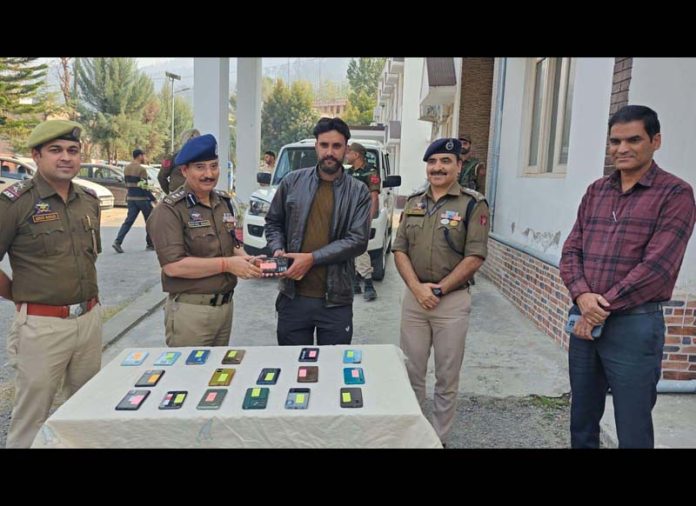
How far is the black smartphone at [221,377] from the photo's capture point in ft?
6.94

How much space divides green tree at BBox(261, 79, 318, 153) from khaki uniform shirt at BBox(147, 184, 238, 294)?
173 feet

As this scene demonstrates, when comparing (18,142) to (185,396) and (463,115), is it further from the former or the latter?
(185,396)

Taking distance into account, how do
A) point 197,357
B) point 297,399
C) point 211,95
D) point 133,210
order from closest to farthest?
point 297,399, point 197,357, point 211,95, point 133,210

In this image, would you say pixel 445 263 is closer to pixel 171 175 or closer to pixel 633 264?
pixel 633 264

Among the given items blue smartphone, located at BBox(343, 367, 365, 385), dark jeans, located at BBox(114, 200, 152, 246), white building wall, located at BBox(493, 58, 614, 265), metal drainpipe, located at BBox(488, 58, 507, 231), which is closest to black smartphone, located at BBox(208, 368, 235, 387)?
blue smartphone, located at BBox(343, 367, 365, 385)

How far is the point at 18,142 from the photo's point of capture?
28.9 meters

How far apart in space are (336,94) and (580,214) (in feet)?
340

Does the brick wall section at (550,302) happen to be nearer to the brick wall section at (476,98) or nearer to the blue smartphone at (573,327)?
the blue smartphone at (573,327)

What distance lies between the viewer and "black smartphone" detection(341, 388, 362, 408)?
1.94 meters

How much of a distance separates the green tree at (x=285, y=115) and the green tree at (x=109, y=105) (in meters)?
15.2

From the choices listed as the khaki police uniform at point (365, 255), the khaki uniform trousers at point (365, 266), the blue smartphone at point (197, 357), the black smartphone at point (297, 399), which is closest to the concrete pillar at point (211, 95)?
the khaki police uniform at point (365, 255)

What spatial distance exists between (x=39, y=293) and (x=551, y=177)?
5.13m

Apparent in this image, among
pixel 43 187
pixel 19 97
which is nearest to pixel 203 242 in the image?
pixel 43 187

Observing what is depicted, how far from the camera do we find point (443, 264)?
3.13 m
